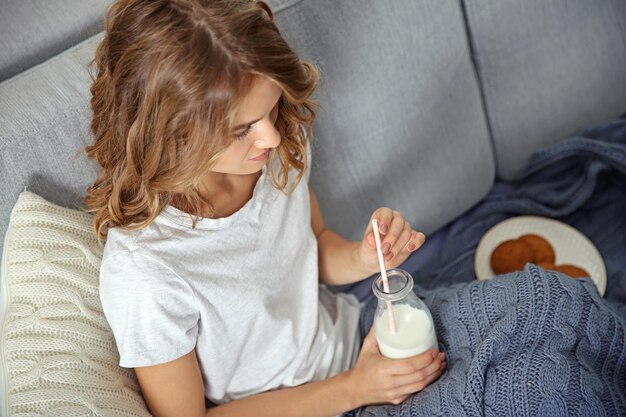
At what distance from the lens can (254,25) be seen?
0.81 metres

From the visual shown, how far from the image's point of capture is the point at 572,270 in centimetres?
129

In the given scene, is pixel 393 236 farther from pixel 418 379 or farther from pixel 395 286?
pixel 418 379

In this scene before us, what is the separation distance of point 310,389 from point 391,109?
53 centimetres

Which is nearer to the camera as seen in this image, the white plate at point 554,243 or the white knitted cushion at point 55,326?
the white knitted cushion at point 55,326

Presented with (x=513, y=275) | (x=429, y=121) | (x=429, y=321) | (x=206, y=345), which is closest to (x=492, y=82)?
(x=429, y=121)

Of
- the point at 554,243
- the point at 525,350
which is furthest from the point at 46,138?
the point at 554,243

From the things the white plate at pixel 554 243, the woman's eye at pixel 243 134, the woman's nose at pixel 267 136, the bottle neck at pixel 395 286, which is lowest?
the white plate at pixel 554 243

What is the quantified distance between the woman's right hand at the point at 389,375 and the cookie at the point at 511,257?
37 centimetres

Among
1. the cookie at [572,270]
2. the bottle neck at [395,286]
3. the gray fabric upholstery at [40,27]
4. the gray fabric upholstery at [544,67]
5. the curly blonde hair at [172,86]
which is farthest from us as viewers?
the gray fabric upholstery at [544,67]

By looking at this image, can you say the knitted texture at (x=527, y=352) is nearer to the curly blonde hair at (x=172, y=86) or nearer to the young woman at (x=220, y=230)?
the young woman at (x=220, y=230)

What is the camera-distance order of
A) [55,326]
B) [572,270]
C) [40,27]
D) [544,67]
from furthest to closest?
[544,67]
[572,270]
[40,27]
[55,326]

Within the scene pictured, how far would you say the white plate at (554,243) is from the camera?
1.33 meters

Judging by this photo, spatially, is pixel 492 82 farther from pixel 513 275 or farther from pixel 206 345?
pixel 206 345

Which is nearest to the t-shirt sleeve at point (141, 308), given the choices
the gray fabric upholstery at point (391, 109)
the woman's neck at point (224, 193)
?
the woman's neck at point (224, 193)
